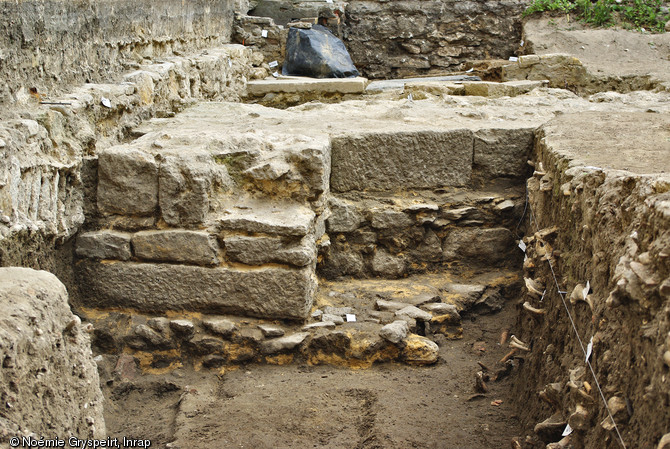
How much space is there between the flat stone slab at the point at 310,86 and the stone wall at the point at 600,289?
144 inches

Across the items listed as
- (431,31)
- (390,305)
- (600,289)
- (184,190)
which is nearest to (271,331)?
(390,305)

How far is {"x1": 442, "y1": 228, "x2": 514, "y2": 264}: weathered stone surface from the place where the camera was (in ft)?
14.6

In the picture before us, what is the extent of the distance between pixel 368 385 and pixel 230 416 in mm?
695

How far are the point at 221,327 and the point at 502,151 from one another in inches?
85.8

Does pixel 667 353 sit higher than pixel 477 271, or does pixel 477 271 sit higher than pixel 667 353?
pixel 667 353

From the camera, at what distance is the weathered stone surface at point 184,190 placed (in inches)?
142

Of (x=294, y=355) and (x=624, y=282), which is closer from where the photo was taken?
(x=624, y=282)

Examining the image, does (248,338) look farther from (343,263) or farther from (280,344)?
(343,263)

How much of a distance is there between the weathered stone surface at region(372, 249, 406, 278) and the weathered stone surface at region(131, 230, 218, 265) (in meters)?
1.20

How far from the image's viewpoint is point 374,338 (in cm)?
355

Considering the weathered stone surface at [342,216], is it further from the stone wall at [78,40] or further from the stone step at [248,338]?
the stone wall at [78,40]

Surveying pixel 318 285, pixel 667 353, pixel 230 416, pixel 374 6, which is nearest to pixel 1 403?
pixel 230 416

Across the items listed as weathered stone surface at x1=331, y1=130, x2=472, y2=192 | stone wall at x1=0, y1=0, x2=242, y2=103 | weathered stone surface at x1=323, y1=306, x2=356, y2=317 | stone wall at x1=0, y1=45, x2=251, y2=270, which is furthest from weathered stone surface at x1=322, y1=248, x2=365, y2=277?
stone wall at x1=0, y1=0, x2=242, y2=103

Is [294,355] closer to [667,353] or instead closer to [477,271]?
[477,271]
